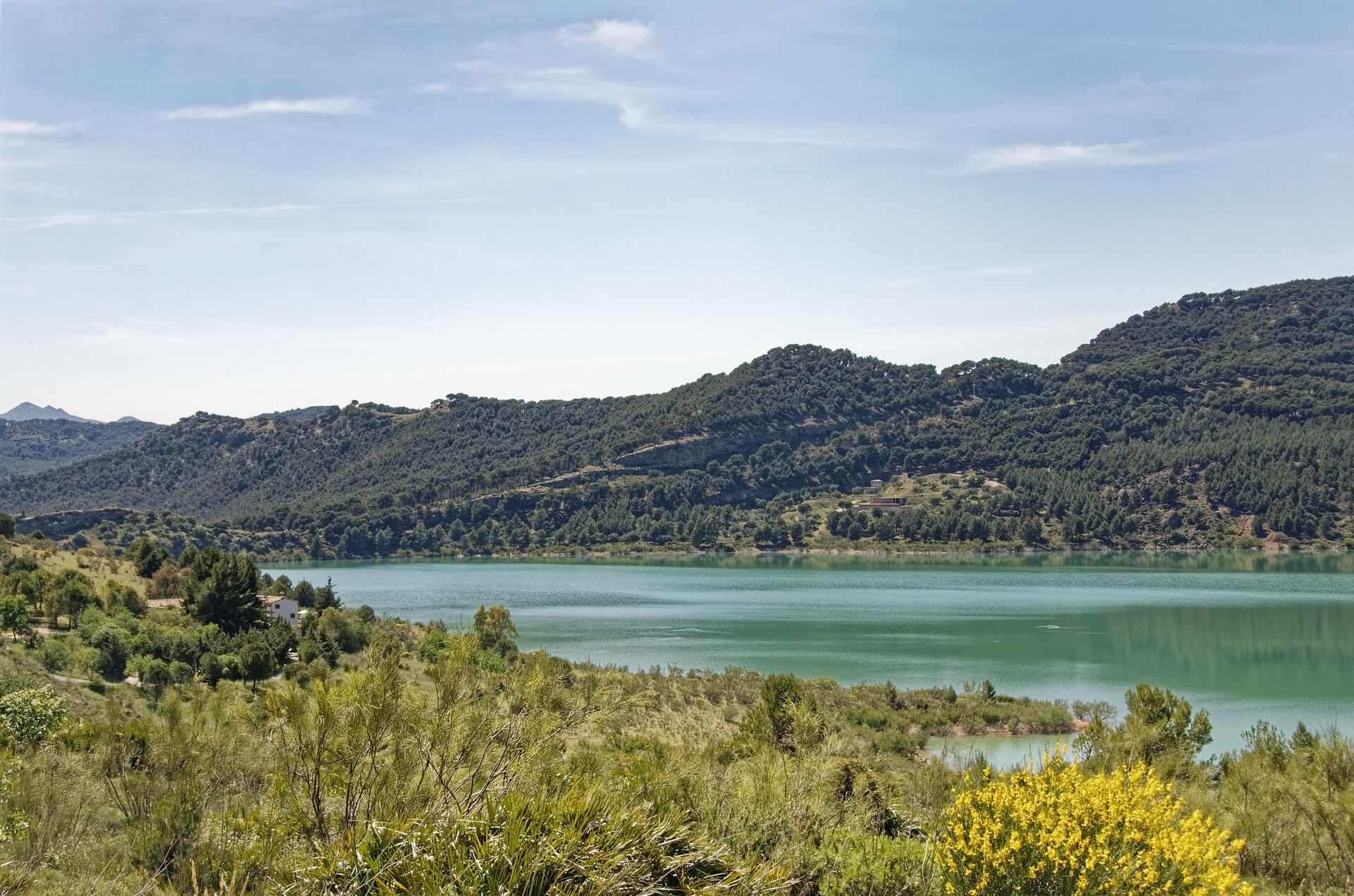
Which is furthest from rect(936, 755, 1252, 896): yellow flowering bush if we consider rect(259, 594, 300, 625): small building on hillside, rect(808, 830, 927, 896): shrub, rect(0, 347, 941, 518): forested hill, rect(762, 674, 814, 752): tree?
rect(0, 347, 941, 518): forested hill

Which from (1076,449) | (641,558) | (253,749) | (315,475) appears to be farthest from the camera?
(315,475)

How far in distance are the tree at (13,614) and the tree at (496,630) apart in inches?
533

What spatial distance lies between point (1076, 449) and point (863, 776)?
464 ft

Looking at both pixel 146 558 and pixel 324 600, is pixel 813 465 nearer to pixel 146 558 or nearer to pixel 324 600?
pixel 324 600

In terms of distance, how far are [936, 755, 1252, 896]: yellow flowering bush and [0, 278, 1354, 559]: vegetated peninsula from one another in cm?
10407

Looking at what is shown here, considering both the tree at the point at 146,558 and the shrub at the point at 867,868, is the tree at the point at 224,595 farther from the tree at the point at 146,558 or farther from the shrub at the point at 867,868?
the shrub at the point at 867,868

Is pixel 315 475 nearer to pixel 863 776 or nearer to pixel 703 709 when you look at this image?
pixel 703 709

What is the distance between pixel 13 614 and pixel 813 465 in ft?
441

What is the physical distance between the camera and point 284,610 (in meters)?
40.1

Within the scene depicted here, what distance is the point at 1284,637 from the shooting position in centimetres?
4809

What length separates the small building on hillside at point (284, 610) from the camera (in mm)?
38062

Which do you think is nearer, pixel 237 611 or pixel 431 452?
pixel 237 611

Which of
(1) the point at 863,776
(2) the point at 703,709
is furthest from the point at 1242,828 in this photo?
(2) the point at 703,709

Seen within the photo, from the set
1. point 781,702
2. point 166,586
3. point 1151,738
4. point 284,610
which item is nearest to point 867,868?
point 1151,738
